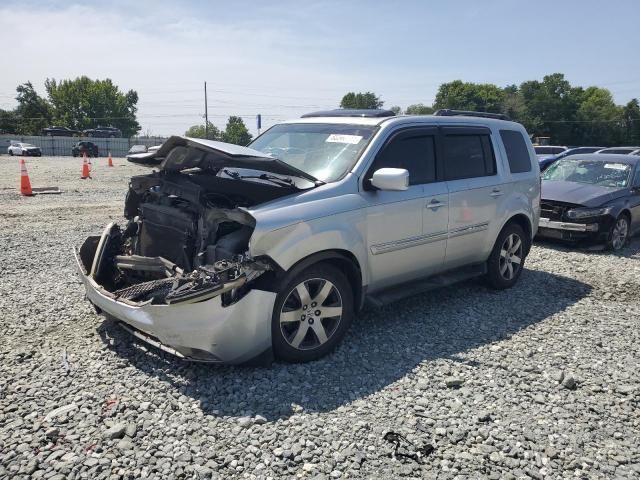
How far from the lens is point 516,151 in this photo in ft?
20.7

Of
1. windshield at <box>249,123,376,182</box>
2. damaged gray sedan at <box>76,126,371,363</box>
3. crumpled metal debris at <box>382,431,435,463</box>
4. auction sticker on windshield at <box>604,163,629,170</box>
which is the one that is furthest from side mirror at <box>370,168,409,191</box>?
auction sticker on windshield at <box>604,163,629,170</box>

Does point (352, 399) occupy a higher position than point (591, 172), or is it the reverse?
point (591, 172)

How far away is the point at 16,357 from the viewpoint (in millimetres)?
4090

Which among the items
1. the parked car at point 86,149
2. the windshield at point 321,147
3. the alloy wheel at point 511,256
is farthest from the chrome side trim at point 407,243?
the parked car at point 86,149

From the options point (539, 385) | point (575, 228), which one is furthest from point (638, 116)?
point (539, 385)

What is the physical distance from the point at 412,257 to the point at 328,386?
1.63m

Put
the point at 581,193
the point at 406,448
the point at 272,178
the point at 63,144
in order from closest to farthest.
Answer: the point at 406,448 < the point at 272,178 < the point at 581,193 < the point at 63,144

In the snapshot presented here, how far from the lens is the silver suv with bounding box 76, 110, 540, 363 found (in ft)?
12.1

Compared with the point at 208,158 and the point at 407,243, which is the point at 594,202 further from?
the point at 208,158

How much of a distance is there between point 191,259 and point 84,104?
102 metres

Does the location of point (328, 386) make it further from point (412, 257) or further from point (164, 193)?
point (164, 193)

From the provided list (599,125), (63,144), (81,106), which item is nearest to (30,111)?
(81,106)

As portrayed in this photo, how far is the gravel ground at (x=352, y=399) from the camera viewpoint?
2.91m

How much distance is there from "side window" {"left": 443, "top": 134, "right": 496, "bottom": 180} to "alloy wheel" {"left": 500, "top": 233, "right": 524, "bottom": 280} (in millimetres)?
894
